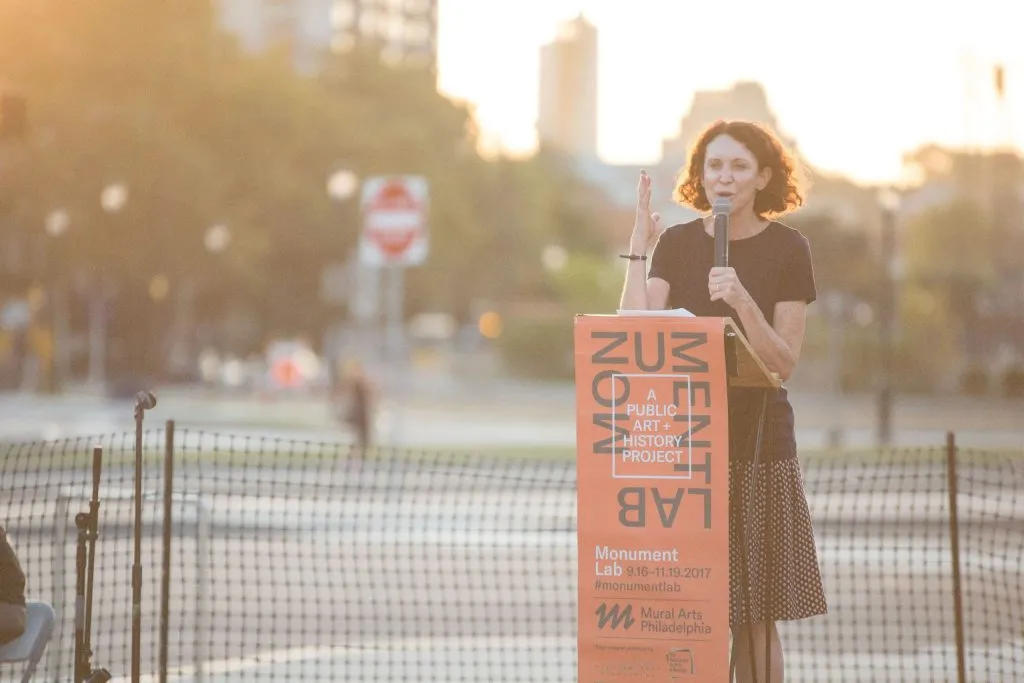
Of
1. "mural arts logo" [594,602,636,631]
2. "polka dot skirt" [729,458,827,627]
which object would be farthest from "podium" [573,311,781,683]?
"polka dot skirt" [729,458,827,627]

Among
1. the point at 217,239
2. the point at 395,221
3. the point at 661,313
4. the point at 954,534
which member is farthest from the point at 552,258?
the point at 661,313

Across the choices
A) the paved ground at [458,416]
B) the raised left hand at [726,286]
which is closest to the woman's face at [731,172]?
the raised left hand at [726,286]

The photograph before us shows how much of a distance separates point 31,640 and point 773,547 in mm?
2376

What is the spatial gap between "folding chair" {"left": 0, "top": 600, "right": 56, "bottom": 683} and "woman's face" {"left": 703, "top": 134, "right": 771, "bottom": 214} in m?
2.56

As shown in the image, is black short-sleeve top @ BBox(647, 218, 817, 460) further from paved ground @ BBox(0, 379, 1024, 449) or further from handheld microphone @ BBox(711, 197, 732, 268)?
paved ground @ BBox(0, 379, 1024, 449)

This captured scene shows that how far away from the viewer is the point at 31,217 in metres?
40.1

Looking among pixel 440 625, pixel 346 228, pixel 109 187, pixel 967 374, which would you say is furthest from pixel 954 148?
pixel 440 625

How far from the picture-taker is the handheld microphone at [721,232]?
461 cm

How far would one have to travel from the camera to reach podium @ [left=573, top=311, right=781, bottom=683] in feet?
15.0

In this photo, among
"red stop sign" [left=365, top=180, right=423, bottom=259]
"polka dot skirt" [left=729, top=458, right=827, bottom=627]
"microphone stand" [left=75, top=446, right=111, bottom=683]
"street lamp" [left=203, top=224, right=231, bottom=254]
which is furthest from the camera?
"street lamp" [left=203, top=224, right=231, bottom=254]

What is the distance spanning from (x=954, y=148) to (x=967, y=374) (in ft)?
161

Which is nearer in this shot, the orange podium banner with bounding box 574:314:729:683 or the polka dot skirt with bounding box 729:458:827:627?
the orange podium banner with bounding box 574:314:729:683

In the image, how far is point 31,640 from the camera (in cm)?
514

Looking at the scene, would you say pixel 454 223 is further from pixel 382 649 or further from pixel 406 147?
pixel 382 649
